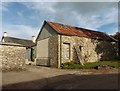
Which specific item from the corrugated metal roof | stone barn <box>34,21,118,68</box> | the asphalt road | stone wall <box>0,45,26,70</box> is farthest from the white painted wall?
the asphalt road

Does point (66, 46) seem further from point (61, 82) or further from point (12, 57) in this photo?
point (61, 82)

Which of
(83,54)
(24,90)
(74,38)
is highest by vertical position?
(74,38)

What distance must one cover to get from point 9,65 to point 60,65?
8.07m

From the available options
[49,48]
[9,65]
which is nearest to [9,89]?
[9,65]

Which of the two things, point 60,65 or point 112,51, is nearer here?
point 60,65

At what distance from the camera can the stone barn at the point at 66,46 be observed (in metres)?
25.3

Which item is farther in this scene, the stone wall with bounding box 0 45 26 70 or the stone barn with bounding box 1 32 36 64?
the stone barn with bounding box 1 32 36 64

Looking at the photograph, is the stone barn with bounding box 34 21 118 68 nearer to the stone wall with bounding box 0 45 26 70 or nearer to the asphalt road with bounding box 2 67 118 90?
the stone wall with bounding box 0 45 26 70

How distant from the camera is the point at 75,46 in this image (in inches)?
1050

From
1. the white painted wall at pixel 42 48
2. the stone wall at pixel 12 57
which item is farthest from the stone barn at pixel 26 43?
the stone wall at pixel 12 57

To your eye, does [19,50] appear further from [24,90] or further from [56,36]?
[24,90]

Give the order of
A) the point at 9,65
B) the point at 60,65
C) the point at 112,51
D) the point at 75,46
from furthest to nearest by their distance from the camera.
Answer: the point at 112,51 < the point at 75,46 < the point at 60,65 < the point at 9,65

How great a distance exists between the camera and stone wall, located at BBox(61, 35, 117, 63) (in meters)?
26.2

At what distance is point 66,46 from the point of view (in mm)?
25953
